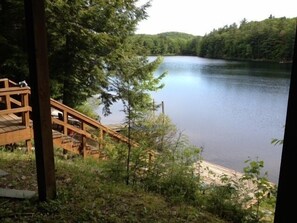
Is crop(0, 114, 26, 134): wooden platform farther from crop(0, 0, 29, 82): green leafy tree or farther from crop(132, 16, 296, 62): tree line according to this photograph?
crop(132, 16, 296, 62): tree line

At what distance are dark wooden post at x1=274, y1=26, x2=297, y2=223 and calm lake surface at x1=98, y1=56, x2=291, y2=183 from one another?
33.6ft

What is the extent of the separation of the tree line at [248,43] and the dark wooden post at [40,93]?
3108 cm

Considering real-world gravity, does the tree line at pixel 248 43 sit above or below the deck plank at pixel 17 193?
above

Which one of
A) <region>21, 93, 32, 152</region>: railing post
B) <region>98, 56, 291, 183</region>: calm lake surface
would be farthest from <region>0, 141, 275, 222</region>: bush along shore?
<region>98, 56, 291, 183</region>: calm lake surface

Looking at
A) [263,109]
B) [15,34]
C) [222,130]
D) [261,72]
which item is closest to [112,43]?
[15,34]

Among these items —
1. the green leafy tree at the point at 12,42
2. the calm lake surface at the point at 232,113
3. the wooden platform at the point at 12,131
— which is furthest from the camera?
the calm lake surface at the point at 232,113

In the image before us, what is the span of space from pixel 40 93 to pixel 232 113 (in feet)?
83.6

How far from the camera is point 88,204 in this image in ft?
10.5

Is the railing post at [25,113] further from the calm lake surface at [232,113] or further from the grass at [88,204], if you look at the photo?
the calm lake surface at [232,113]

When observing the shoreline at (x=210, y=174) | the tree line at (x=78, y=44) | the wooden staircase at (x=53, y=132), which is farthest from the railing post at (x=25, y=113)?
the shoreline at (x=210, y=174)

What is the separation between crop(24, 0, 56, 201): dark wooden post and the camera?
103 inches

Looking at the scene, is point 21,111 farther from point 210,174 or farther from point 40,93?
point 210,174

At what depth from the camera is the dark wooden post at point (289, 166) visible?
144 cm

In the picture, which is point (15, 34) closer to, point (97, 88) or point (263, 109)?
point (97, 88)
